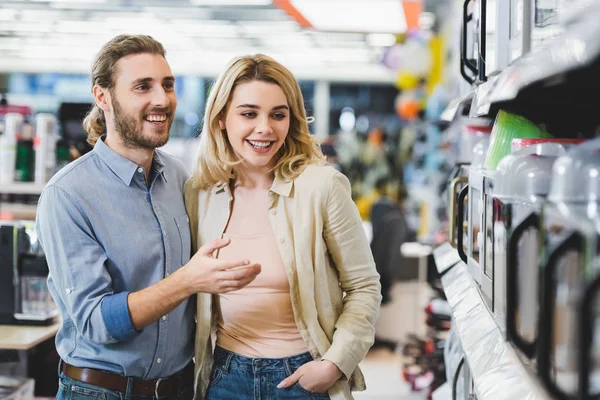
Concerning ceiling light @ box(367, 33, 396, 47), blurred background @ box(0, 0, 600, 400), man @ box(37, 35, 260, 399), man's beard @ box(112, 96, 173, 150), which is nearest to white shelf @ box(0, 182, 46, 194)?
blurred background @ box(0, 0, 600, 400)

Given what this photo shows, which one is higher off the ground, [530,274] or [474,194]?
[474,194]

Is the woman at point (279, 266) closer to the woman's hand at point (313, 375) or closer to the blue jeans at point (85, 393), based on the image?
the woman's hand at point (313, 375)

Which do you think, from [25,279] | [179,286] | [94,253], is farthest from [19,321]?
[179,286]

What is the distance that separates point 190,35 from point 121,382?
460 inches

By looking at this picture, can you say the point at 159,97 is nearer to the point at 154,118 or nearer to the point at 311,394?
the point at 154,118

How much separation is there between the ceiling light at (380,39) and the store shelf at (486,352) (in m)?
10.5

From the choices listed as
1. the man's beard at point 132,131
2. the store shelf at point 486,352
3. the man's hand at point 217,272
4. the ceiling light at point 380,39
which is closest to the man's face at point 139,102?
the man's beard at point 132,131

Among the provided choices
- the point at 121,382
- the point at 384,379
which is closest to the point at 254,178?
the point at 121,382

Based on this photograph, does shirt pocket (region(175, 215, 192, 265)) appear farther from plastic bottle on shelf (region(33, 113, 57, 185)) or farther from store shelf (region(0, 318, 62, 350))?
plastic bottle on shelf (region(33, 113, 57, 185))

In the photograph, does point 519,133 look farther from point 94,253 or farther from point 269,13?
point 269,13

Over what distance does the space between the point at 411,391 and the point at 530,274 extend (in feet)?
13.6

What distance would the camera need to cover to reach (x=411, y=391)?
5191mm

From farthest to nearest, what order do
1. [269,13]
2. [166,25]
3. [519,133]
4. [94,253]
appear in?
[166,25] → [269,13] → [94,253] → [519,133]

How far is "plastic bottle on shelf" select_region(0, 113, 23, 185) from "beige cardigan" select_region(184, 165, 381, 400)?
5.46ft
